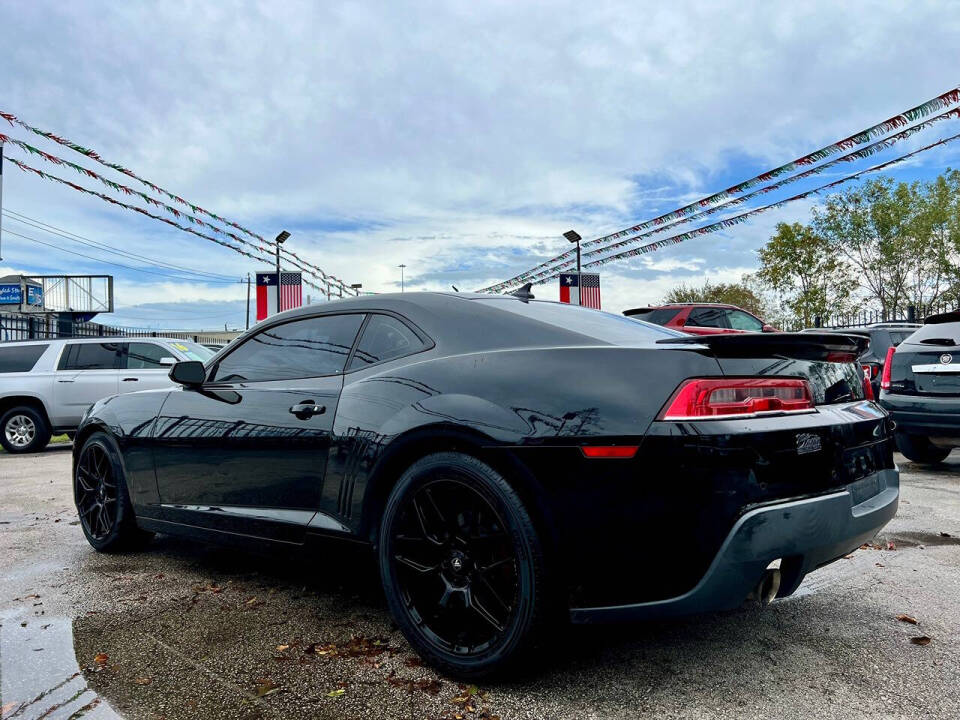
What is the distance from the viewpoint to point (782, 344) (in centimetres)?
267

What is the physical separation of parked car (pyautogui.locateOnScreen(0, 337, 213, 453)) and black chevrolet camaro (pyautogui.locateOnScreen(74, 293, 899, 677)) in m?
9.60

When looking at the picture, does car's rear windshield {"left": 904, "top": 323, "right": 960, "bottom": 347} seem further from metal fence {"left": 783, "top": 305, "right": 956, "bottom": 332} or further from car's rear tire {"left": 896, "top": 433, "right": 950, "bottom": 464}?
metal fence {"left": 783, "top": 305, "right": 956, "bottom": 332}

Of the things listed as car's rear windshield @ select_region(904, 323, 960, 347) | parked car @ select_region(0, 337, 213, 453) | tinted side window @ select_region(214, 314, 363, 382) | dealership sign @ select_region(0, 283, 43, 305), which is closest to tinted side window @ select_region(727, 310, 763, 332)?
car's rear windshield @ select_region(904, 323, 960, 347)

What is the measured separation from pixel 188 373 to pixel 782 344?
2.89m

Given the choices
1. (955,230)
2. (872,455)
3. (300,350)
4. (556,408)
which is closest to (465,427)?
(556,408)

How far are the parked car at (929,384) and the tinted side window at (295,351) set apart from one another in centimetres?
583

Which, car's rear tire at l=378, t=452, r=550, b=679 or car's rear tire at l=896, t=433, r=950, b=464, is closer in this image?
car's rear tire at l=378, t=452, r=550, b=679

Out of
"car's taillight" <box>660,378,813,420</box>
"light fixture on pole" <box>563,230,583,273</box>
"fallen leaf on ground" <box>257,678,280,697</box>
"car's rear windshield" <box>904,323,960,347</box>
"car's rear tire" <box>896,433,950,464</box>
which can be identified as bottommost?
"fallen leaf on ground" <box>257,678,280,697</box>

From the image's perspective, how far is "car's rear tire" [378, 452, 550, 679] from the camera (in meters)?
2.50

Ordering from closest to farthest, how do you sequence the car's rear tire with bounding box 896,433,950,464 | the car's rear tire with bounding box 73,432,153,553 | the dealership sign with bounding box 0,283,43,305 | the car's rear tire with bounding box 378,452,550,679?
1. the car's rear tire with bounding box 378,452,550,679
2. the car's rear tire with bounding box 73,432,153,553
3. the car's rear tire with bounding box 896,433,950,464
4. the dealership sign with bounding box 0,283,43,305

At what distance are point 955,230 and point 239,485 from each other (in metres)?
30.9

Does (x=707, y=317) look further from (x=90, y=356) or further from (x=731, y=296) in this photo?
(x=731, y=296)

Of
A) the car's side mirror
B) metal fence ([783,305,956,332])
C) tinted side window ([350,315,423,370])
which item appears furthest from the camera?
metal fence ([783,305,956,332])

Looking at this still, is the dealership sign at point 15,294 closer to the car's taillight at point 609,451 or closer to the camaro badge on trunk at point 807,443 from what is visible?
the car's taillight at point 609,451
